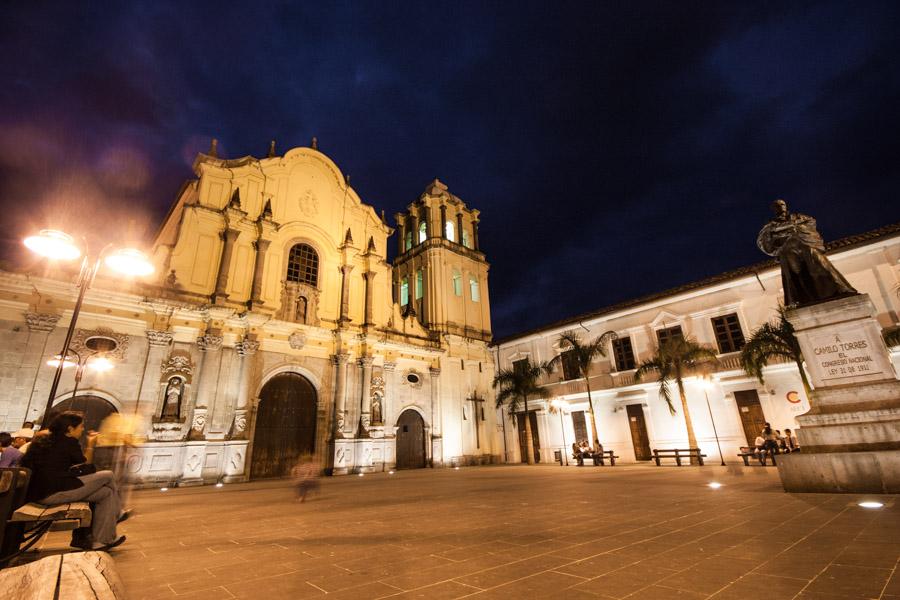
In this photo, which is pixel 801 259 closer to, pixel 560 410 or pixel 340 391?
pixel 340 391

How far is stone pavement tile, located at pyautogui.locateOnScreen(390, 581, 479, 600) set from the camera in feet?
8.50

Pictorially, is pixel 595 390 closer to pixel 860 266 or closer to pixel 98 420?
pixel 860 266

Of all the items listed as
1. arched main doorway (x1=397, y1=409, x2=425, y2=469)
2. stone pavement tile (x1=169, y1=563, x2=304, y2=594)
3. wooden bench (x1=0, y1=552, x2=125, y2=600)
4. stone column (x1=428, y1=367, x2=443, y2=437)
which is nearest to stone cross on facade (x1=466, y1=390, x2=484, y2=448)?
stone column (x1=428, y1=367, x2=443, y2=437)

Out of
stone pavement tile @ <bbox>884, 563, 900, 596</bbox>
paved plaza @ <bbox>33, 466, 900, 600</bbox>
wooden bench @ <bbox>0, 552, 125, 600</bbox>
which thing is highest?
wooden bench @ <bbox>0, 552, 125, 600</bbox>

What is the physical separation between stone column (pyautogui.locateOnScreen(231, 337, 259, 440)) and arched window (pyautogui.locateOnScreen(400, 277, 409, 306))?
12298 mm

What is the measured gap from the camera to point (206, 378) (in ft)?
50.0

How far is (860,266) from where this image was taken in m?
16.5

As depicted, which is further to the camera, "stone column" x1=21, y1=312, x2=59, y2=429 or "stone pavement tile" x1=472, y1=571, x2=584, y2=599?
"stone column" x1=21, y1=312, x2=59, y2=429

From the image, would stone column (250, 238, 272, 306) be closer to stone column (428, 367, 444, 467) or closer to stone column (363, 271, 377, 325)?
stone column (363, 271, 377, 325)

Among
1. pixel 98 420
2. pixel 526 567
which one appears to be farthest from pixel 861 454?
pixel 98 420

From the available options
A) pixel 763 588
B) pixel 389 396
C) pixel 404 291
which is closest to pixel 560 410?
pixel 389 396

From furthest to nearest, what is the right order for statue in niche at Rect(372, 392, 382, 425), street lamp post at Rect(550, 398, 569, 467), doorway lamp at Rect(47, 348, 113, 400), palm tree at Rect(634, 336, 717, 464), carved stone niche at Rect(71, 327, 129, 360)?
1. street lamp post at Rect(550, 398, 569, 467)
2. statue in niche at Rect(372, 392, 382, 425)
3. palm tree at Rect(634, 336, 717, 464)
4. carved stone niche at Rect(71, 327, 129, 360)
5. doorway lamp at Rect(47, 348, 113, 400)

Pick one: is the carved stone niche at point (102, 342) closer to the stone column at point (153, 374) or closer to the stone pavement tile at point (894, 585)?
the stone column at point (153, 374)

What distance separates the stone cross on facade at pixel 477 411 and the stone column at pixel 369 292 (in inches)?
311
